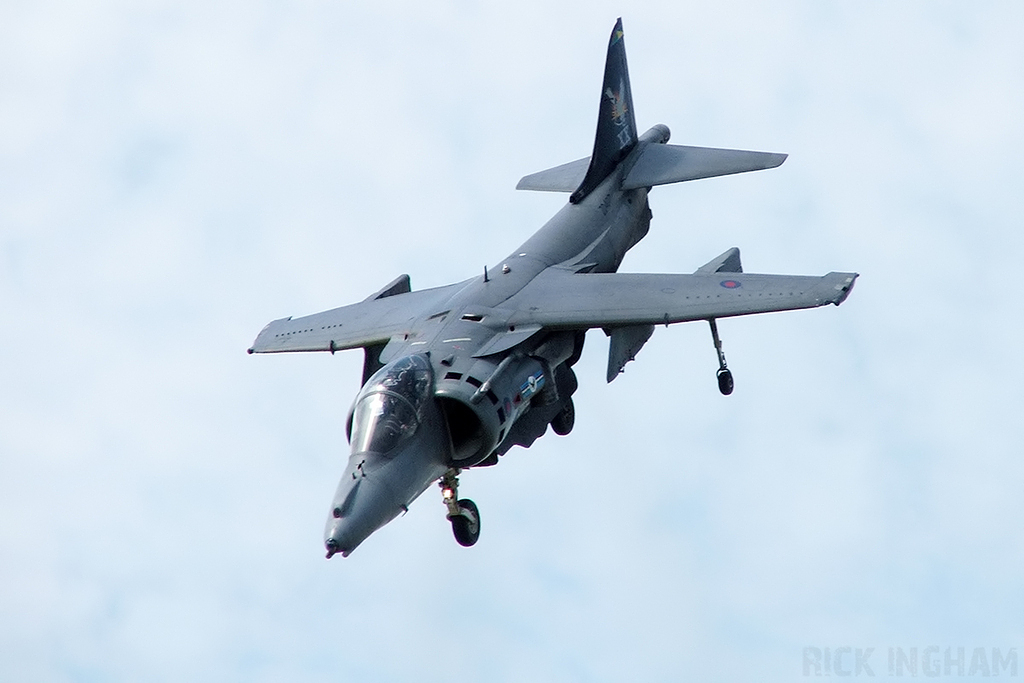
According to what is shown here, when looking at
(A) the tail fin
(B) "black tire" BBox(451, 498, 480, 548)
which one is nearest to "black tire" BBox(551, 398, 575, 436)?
(B) "black tire" BBox(451, 498, 480, 548)

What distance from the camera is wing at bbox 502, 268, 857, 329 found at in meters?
35.5

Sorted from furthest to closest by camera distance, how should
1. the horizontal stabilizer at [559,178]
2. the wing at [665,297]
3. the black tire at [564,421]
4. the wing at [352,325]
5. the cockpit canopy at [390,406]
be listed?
1. the horizontal stabilizer at [559,178]
2. the black tire at [564,421]
3. the wing at [352,325]
4. the wing at [665,297]
5. the cockpit canopy at [390,406]

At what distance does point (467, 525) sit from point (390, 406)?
338cm

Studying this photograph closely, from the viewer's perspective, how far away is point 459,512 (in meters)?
35.0

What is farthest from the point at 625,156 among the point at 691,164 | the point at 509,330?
the point at 509,330

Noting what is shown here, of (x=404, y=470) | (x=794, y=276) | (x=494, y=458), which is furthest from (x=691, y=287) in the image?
(x=404, y=470)

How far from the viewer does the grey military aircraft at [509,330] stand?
109ft

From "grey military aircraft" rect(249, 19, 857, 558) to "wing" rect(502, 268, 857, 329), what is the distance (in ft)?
0.12

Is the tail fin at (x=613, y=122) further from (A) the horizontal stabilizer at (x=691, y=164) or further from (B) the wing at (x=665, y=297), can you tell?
(B) the wing at (x=665, y=297)

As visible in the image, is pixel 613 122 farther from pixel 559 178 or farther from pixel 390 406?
pixel 390 406

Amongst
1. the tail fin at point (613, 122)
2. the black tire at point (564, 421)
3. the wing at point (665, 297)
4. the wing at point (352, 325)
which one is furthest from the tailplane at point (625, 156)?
the black tire at point (564, 421)

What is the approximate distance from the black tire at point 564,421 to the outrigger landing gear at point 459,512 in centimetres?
474

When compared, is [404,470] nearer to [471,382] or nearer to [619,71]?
A: [471,382]

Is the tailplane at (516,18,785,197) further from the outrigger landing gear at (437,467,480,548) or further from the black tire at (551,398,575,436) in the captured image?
the outrigger landing gear at (437,467,480,548)
